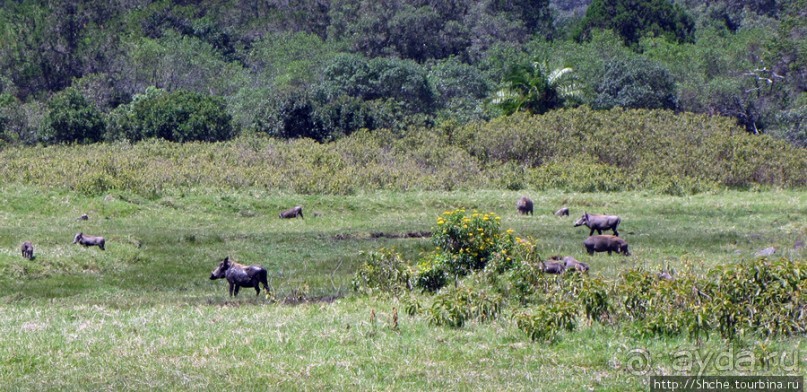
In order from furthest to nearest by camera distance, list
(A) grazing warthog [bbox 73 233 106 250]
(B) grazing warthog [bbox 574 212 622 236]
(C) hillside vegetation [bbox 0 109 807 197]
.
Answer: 1. (C) hillside vegetation [bbox 0 109 807 197]
2. (B) grazing warthog [bbox 574 212 622 236]
3. (A) grazing warthog [bbox 73 233 106 250]

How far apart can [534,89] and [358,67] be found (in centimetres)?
1140

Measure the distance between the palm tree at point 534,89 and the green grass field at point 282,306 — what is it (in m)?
19.2

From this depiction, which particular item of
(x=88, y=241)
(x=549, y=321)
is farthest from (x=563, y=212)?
(x=549, y=321)

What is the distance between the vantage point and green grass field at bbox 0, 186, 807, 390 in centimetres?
938

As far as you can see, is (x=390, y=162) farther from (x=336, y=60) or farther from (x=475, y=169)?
(x=336, y=60)

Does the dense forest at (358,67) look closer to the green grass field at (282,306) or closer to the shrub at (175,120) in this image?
the shrub at (175,120)

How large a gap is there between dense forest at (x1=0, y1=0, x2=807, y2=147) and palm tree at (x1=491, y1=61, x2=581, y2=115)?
82 millimetres

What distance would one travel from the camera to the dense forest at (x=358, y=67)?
164 ft

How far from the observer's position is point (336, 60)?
188 feet

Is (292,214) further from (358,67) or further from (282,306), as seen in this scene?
(358,67)

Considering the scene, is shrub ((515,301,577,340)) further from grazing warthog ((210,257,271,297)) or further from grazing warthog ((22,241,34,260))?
grazing warthog ((22,241,34,260))

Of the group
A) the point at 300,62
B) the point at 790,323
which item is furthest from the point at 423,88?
the point at 790,323

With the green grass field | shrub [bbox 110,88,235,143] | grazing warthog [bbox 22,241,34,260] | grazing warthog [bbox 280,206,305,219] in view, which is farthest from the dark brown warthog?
shrub [bbox 110,88,235,143]

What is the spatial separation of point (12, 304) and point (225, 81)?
50.3 m
